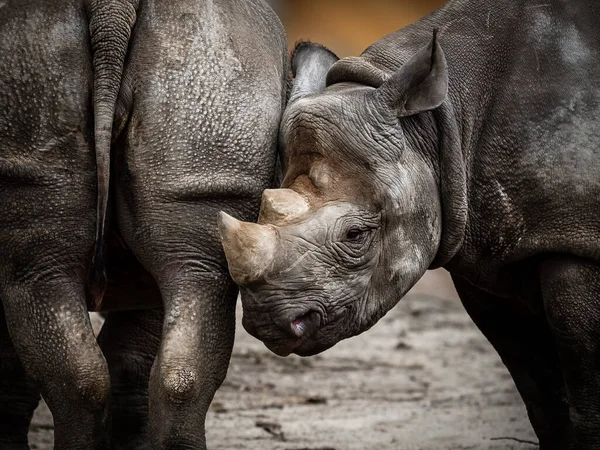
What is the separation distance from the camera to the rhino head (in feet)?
14.9

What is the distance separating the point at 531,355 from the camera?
5875 millimetres

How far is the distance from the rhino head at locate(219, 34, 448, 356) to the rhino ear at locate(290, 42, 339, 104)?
16 cm

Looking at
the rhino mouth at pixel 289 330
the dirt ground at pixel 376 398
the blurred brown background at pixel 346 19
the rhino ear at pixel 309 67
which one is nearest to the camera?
the rhino mouth at pixel 289 330

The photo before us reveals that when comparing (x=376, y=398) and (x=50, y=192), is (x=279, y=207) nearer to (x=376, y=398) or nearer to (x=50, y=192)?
(x=50, y=192)

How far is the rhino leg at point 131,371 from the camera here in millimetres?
5891

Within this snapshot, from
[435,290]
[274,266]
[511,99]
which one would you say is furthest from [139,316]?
[435,290]

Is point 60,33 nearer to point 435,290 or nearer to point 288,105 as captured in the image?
point 288,105

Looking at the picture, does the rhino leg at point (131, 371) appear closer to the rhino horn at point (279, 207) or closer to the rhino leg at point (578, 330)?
the rhino horn at point (279, 207)

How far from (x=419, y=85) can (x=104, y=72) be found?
3.97 ft

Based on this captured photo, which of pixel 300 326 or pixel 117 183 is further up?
pixel 117 183

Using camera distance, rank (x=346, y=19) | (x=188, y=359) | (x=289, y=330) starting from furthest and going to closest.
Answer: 1. (x=346, y=19)
2. (x=188, y=359)
3. (x=289, y=330)

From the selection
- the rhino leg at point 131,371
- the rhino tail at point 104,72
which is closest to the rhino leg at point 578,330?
the rhino tail at point 104,72

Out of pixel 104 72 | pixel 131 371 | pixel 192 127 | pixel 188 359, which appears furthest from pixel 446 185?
pixel 131 371

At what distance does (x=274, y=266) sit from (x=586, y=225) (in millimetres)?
1340
